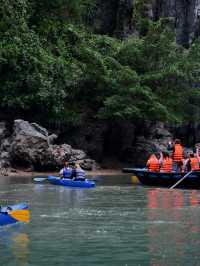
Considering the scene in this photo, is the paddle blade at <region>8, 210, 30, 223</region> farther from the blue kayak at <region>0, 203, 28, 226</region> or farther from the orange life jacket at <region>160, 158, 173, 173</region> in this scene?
the orange life jacket at <region>160, 158, 173, 173</region>

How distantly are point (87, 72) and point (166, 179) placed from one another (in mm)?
12471

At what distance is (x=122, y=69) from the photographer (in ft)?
119

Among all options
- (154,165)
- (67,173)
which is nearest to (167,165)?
(154,165)

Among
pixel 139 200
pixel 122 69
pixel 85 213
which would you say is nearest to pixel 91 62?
pixel 122 69

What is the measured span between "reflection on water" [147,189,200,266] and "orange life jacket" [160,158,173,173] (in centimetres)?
492

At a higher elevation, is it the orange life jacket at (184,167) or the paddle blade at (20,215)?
the orange life jacket at (184,167)

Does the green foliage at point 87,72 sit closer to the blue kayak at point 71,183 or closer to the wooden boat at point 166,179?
the wooden boat at point 166,179

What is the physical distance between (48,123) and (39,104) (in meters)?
1.96

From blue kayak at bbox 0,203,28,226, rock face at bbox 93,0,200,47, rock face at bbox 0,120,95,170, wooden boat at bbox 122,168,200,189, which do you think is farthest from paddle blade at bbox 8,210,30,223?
rock face at bbox 93,0,200,47

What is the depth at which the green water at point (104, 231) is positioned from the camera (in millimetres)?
11289

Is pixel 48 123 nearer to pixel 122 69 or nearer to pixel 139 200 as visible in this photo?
pixel 122 69

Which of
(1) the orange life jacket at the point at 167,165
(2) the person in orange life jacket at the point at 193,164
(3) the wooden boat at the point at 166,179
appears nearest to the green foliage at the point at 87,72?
(3) the wooden boat at the point at 166,179

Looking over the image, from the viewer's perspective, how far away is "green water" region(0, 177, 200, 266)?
37.0 ft

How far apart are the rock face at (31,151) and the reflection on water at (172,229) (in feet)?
36.9
